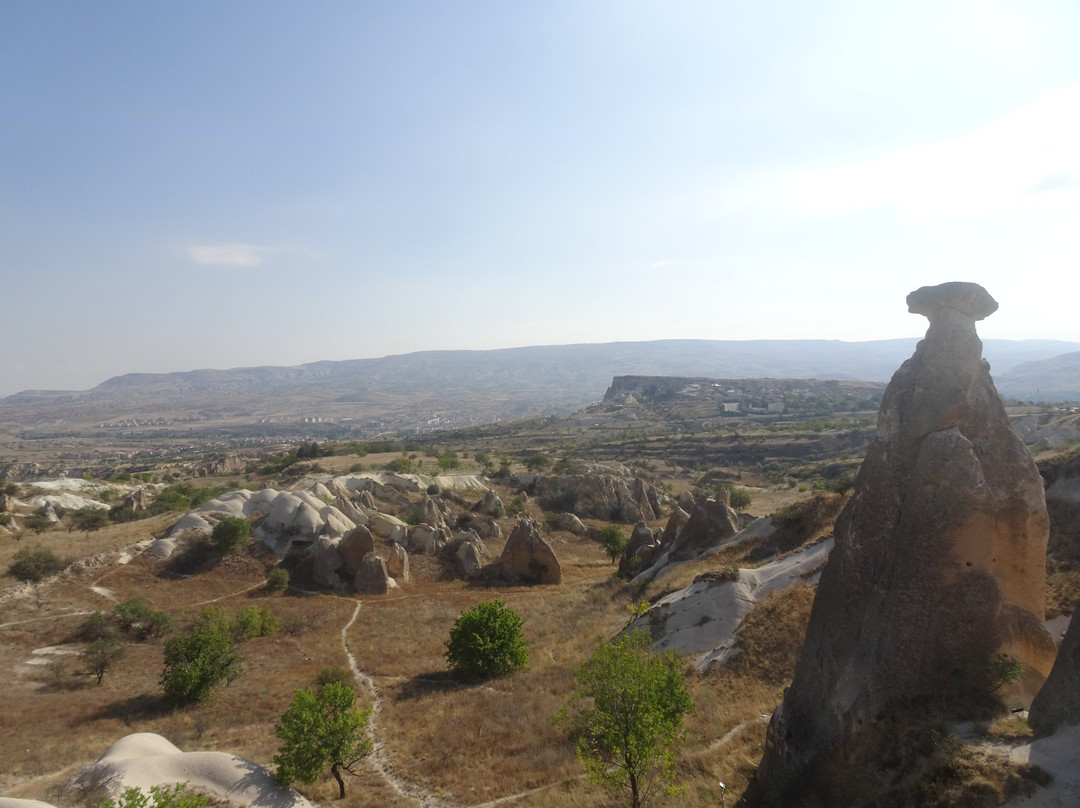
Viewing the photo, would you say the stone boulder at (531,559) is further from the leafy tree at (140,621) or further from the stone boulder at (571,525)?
the leafy tree at (140,621)

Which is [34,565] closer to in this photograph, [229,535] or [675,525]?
[229,535]

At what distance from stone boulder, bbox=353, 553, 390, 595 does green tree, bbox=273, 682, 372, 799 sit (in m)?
21.5

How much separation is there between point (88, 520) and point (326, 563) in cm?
2173

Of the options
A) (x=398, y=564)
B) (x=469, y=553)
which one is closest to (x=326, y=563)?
(x=398, y=564)

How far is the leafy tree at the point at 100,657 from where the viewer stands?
23655 mm

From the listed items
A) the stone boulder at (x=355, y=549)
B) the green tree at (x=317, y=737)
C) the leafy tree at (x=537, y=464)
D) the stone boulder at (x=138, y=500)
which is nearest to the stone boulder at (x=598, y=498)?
the leafy tree at (x=537, y=464)

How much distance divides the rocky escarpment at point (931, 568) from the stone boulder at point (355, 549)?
3105 centimetres

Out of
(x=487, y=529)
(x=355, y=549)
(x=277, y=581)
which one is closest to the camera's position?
(x=277, y=581)

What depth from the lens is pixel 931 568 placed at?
10.8 meters

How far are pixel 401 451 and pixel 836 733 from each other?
3614 inches

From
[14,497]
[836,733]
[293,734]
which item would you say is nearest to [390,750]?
[293,734]

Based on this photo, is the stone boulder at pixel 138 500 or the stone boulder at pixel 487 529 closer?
the stone boulder at pixel 487 529

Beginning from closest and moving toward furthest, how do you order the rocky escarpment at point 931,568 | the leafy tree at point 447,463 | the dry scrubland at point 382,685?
the rocky escarpment at point 931,568
the dry scrubland at point 382,685
the leafy tree at point 447,463

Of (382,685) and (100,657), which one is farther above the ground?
(100,657)
